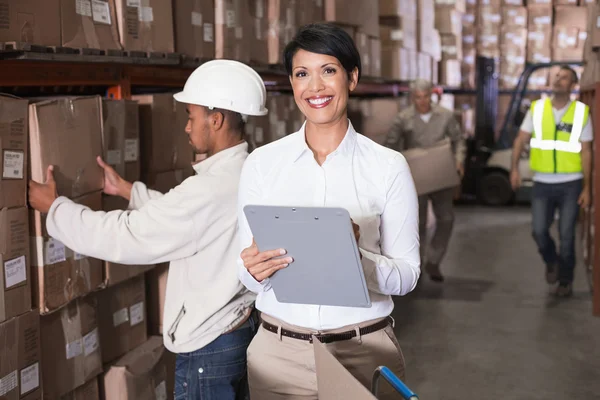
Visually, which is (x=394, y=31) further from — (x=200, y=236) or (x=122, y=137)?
(x=200, y=236)

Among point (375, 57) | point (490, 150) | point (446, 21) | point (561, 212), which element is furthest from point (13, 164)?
point (490, 150)

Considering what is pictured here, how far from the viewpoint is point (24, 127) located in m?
2.92

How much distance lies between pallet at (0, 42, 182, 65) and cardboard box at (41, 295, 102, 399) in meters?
1.01

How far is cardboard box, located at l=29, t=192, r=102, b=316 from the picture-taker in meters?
3.04

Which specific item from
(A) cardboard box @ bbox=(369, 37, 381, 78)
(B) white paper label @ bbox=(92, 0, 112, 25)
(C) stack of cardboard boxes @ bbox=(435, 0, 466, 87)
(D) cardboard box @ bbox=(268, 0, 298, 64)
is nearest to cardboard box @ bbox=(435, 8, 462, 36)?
(C) stack of cardboard boxes @ bbox=(435, 0, 466, 87)

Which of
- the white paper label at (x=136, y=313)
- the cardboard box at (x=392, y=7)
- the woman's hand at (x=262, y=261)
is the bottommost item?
the white paper label at (x=136, y=313)

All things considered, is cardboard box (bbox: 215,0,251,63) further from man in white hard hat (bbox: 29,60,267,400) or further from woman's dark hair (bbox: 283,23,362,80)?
woman's dark hair (bbox: 283,23,362,80)

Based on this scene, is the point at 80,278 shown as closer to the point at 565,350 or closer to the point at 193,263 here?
the point at 193,263

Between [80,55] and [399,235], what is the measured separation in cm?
165

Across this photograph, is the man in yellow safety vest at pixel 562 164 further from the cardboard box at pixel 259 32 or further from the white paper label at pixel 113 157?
the white paper label at pixel 113 157

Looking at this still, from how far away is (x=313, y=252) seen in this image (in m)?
2.11

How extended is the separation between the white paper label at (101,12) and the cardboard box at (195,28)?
735mm

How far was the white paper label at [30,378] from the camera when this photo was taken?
295cm

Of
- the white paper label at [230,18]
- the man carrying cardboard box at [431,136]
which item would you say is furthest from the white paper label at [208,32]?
the man carrying cardboard box at [431,136]
